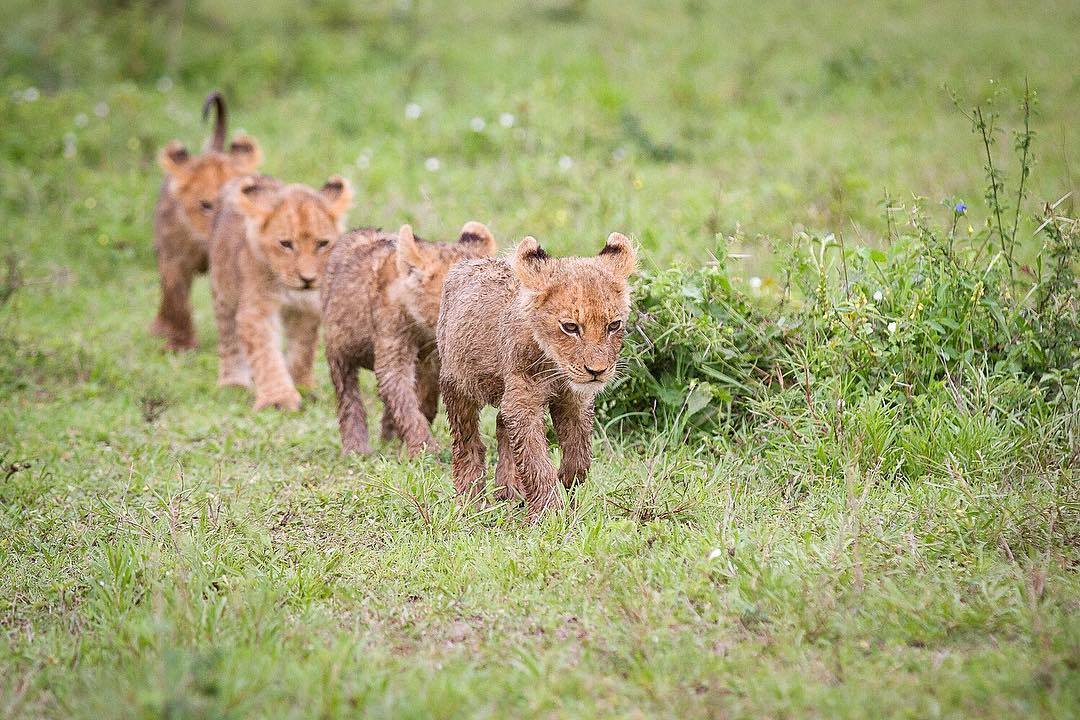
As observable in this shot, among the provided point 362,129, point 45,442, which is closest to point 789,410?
point 45,442

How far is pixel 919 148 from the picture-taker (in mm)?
12180

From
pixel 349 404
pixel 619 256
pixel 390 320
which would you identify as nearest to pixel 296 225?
pixel 349 404

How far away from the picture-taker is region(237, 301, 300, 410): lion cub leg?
8.28 meters

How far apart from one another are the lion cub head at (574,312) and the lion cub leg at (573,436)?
251mm

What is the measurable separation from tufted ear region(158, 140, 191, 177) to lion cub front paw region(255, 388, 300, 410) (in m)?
2.72

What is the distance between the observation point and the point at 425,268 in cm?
650

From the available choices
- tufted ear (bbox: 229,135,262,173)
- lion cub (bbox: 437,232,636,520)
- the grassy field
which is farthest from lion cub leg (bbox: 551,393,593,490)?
tufted ear (bbox: 229,135,262,173)

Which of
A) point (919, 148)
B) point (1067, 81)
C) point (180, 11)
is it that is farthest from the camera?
point (180, 11)

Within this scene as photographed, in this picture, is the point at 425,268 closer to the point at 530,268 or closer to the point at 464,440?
the point at 464,440

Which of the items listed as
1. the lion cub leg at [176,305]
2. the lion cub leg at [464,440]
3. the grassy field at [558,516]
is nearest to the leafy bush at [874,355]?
the grassy field at [558,516]

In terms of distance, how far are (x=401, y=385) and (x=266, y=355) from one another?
86.8 inches

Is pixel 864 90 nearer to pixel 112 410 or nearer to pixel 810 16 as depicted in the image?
pixel 810 16

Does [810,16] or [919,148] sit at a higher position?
[810,16]

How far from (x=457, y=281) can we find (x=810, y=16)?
42.8ft
